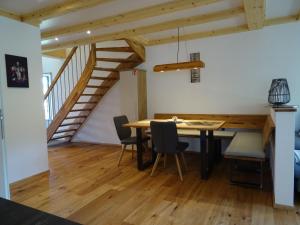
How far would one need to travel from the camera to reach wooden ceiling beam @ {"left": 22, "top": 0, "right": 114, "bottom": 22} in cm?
268

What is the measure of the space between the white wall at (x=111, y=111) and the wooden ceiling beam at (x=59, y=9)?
2121 mm

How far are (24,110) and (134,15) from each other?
2.08m

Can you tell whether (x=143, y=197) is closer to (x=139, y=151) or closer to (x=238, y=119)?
(x=139, y=151)

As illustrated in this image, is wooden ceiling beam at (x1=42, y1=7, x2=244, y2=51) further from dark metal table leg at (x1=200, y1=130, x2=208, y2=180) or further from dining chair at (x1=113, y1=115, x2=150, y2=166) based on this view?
dark metal table leg at (x1=200, y1=130, x2=208, y2=180)

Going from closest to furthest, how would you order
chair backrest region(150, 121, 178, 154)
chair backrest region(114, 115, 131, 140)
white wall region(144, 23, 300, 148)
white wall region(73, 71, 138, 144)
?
chair backrest region(150, 121, 178, 154), white wall region(144, 23, 300, 148), chair backrest region(114, 115, 131, 140), white wall region(73, 71, 138, 144)

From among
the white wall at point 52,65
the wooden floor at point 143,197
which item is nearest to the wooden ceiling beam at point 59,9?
the wooden floor at point 143,197

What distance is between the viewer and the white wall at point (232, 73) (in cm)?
375

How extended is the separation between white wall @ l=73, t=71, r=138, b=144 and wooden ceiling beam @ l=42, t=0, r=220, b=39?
1.46 m

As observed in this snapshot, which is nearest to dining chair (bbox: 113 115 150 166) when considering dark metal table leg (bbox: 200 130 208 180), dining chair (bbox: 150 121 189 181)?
dining chair (bbox: 150 121 189 181)

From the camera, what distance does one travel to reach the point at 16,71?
3057 mm

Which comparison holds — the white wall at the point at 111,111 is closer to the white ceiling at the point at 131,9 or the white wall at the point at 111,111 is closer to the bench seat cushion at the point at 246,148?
the white ceiling at the point at 131,9

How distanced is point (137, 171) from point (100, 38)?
2662 millimetres

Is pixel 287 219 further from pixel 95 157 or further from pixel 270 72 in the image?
pixel 95 157

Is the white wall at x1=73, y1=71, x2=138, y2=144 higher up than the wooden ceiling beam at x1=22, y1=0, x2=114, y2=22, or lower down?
lower down
